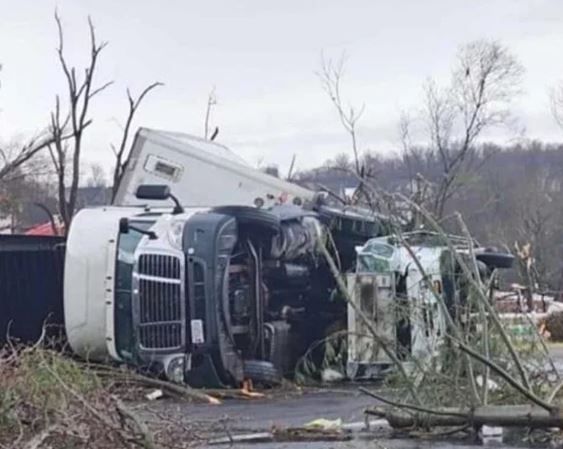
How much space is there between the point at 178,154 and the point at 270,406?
4.67 m

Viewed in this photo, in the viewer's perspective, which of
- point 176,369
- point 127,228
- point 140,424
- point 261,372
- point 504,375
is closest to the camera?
point 140,424

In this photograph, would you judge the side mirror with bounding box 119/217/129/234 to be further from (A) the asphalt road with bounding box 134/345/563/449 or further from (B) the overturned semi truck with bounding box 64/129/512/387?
(A) the asphalt road with bounding box 134/345/563/449

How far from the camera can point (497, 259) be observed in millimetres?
13992

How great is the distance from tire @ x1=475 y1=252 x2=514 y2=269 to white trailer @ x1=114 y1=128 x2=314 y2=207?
2455mm

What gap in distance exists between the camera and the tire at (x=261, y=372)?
13133mm

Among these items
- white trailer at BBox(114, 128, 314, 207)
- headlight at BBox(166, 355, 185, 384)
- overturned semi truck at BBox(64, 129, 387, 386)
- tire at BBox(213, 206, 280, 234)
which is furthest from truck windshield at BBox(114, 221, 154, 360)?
white trailer at BBox(114, 128, 314, 207)

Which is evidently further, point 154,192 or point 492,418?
point 154,192

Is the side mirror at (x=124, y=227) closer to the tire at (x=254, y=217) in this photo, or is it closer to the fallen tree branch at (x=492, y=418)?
the tire at (x=254, y=217)

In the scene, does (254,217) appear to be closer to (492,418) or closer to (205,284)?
(205,284)

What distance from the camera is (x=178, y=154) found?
50.7 feet

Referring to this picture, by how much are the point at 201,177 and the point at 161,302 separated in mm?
2870

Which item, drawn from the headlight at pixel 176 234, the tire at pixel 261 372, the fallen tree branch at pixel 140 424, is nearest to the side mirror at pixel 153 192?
the headlight at pixel 176 234

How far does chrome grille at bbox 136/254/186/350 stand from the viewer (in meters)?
12.8

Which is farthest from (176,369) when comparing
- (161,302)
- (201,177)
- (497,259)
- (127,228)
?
(497,259)
